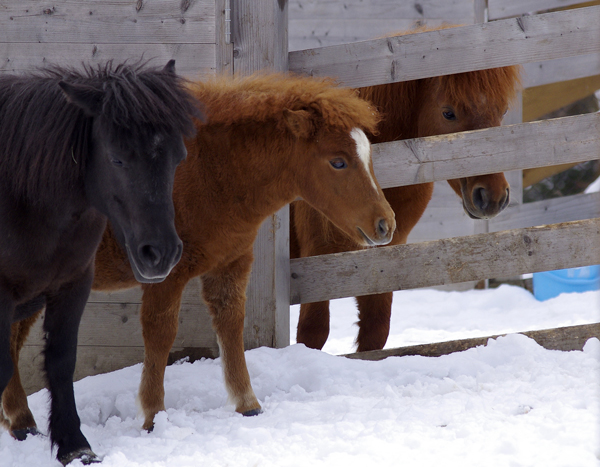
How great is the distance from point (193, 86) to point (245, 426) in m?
1.68

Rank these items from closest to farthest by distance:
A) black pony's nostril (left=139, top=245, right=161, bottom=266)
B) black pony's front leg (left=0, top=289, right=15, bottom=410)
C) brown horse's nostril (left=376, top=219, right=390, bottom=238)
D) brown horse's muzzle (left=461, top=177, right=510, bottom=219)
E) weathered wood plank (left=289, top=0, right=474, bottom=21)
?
black pony's nostril (left=139, top=245, right=161, bottom=266)
black pony's front leg (left=0, top=289, right=15, bottom=410)
brown horse's nostril (left=376, top=219, right=390, bottom=238)
brown horse's muzzle (left=461, top=177, right=510, bottom=219)
weathered wood plank (left=289, top=0, right=474, bottom=21)

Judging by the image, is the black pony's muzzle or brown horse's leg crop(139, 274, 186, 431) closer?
the black pony's muzzle

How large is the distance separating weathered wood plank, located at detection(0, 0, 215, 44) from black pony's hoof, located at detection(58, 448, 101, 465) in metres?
2.31

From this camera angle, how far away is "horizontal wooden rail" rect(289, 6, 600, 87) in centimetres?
332

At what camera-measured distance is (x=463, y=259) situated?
3.49 metres

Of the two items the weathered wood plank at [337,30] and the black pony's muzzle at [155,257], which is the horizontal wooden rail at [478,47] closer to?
the black pony's muzzle at [155,257]

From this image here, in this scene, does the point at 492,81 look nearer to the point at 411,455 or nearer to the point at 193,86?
the point at 193,86

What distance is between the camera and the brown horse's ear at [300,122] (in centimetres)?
275

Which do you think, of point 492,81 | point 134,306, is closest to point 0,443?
point 134,306

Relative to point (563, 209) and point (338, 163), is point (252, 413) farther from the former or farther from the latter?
point (563, 209)

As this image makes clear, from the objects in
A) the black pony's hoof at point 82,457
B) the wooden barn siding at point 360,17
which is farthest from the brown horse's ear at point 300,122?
the wooden barn siding at point 360,17

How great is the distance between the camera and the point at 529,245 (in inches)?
137

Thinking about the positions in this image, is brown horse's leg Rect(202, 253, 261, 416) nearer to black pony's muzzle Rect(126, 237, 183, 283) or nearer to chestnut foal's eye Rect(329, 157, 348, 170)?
chestnut foal's eye Rect(329, 157, 348, 170)

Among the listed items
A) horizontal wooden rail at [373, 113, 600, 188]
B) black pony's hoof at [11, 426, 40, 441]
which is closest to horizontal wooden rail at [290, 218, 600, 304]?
horizontal wooden rail at [373, 113, 600, 188]
